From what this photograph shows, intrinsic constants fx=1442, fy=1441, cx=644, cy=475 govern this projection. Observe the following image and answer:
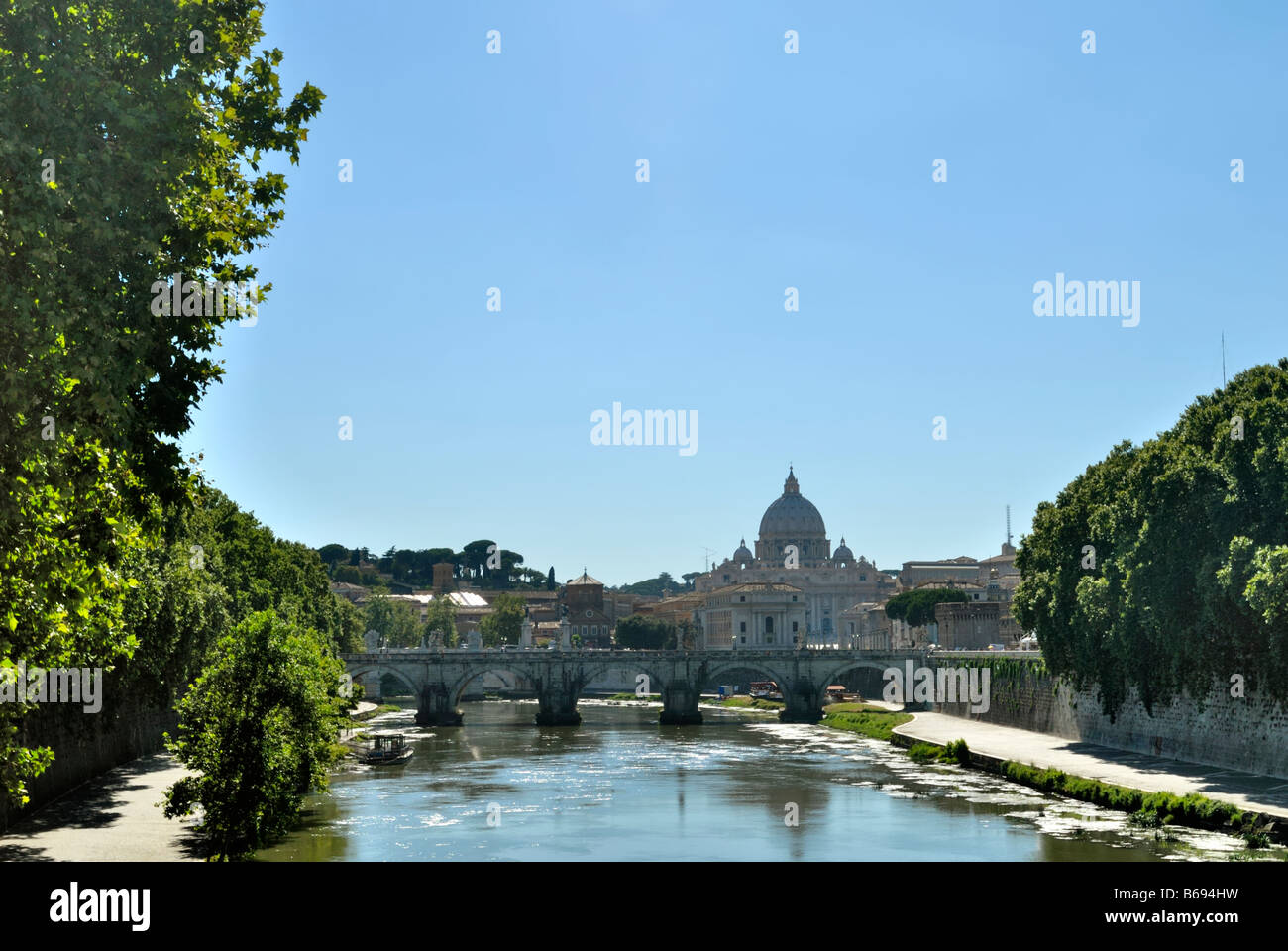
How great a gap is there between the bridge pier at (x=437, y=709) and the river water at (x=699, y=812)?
2263 cm

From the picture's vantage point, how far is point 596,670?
94.4 m

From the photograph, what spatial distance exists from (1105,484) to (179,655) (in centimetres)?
3422

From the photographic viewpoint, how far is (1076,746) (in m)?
56.5

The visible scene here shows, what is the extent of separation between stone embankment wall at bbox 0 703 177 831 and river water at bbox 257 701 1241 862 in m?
6.48

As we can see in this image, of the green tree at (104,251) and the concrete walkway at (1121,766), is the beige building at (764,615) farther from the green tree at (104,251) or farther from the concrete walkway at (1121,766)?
the green tree at (104,251)

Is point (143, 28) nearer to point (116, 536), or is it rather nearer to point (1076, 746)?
point (116, 536)

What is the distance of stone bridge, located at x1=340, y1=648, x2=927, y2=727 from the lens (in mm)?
93875

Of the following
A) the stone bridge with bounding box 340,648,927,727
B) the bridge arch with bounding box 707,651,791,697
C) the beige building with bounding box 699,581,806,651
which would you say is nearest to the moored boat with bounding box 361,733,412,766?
the stone bridge with bounding box 340,648,927,727

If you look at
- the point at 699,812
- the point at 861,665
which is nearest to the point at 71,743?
the point at 699,812

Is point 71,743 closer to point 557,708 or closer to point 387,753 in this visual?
point 387,753

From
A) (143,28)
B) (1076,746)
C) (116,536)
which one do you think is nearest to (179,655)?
(116,536)

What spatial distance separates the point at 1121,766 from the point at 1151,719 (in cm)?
522

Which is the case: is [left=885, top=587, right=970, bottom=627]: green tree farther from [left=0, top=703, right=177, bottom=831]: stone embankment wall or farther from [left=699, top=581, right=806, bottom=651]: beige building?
[left=0, top=703, right=177, bottom=831]: stone embankment wall
